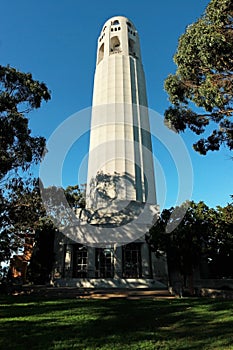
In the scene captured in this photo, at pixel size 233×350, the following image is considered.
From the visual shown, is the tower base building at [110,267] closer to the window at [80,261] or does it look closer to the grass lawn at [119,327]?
the window at [80,261]

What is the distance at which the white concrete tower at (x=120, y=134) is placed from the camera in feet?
75.2

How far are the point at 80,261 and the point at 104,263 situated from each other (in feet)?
6.02

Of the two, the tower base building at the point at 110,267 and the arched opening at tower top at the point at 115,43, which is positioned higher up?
the arched opening at tower top at the point at 115,43

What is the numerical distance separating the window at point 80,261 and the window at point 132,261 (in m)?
2.87

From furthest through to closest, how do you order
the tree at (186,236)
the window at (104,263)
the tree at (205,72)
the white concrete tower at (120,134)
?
1. the white concrete tower at (120,134)
2. the window at (104,263)
3. the tree at (186,236)
4. the tree at (205,72)

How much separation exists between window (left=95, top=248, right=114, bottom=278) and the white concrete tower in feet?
13.4

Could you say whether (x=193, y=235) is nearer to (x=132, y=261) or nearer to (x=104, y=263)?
(x=132, y=261)

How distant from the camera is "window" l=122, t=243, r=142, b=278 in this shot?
1808 cm

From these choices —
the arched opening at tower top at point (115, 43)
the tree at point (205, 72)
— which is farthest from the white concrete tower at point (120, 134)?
the tree at point (205, 72)

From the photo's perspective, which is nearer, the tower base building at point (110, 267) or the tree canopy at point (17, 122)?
the tree canopy at point (17, 122)

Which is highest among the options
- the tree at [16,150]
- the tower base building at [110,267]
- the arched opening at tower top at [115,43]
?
the arched opening at tower top at [115,43]

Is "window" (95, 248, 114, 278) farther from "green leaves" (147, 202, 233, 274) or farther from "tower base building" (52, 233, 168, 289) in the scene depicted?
"green leaves" (147, 202, 233, 274)

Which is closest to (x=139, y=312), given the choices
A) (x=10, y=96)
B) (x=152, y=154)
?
(x=10, y=96)

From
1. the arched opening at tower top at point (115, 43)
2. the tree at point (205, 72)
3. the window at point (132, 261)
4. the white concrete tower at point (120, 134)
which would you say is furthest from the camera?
the arched opening at tower top at point (115, 43)
